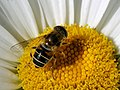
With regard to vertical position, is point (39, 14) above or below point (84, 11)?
below

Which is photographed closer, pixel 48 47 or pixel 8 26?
pixel 48 47

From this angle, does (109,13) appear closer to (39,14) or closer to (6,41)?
(39,14)

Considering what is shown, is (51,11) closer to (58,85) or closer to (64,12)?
(64,12)

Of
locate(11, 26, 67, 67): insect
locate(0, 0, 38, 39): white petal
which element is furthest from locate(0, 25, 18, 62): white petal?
locate(11, 26, 67, 67): insect

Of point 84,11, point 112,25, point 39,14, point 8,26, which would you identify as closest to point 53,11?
point 39,14

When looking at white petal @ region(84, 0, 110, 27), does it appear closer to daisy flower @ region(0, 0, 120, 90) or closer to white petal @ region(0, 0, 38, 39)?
daisy flower @ region(0, 0, 120, 90)

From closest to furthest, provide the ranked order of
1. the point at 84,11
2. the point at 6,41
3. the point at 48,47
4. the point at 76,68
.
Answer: the point at 48,47, the point at 76,68, the point at 6,41, the point at 84,11
